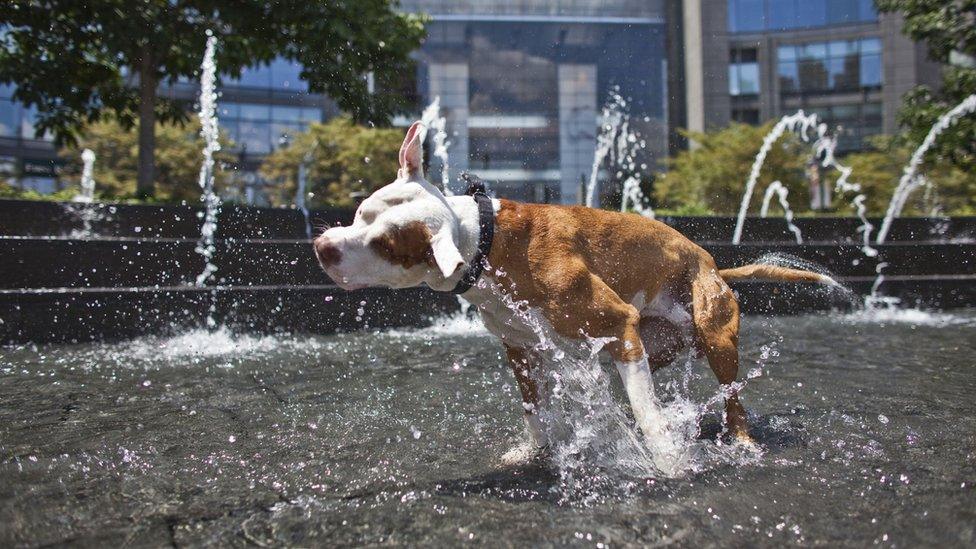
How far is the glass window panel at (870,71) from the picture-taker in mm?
49094

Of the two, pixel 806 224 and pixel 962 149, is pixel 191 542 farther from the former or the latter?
pixel 962 149

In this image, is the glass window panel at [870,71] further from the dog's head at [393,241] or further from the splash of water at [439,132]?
the dog's head at [393,241]

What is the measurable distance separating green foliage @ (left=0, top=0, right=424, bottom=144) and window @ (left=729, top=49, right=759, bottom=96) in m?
42.1

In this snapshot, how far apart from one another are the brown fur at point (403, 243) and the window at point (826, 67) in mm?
53645

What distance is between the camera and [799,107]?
5166 centimetres

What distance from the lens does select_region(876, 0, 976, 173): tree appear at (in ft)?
48.9

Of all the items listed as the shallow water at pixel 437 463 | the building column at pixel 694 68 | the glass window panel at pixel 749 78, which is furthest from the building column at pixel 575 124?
the shallow water at pixel 437 463

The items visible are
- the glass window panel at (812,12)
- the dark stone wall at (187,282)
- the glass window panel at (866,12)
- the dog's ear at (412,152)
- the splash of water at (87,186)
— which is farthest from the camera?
the glass window panel at (812,12)

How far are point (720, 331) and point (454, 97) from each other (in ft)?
139

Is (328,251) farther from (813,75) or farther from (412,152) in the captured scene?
(813,75)

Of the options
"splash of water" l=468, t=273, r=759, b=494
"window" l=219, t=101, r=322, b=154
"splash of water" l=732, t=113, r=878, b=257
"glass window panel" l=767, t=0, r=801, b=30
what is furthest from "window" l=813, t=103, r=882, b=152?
"splash of water" l=468, t=273, r=759, b=494

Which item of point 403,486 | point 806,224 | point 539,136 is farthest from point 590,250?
point 539,136

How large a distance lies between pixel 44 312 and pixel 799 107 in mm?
52529

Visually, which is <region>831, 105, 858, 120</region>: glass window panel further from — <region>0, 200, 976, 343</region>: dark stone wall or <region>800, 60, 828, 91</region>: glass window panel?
<region>0, 200, 976, 343</region>: dark stone wall
